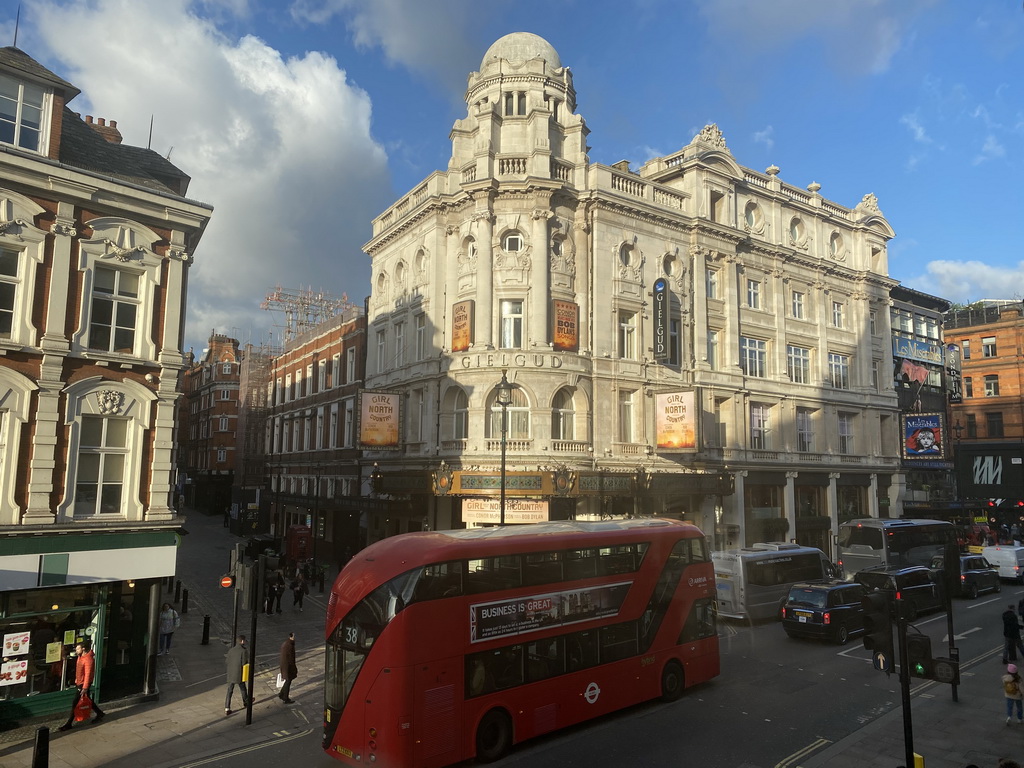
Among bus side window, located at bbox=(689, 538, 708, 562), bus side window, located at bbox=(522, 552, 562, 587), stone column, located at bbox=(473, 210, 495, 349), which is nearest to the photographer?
bus side window, located at bbox=(522, 552, 562, 587)

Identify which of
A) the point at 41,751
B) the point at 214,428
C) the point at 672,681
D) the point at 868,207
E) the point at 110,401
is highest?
the point at 868,207

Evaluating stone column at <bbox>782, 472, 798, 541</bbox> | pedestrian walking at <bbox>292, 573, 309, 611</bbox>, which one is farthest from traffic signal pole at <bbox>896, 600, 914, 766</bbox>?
stone column at <bbox>782, 472, 798, 541</bbox>

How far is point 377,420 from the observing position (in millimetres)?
32938

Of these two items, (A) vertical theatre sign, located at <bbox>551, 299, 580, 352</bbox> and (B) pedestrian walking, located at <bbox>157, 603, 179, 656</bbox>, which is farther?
(A) vertical theatre sign, located at <bbox>551, 299, 580, 352</bbox>

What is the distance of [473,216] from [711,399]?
1535cm

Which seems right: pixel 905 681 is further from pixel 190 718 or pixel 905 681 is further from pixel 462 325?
pixel 462 325

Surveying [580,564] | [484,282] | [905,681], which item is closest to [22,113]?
[580,564]

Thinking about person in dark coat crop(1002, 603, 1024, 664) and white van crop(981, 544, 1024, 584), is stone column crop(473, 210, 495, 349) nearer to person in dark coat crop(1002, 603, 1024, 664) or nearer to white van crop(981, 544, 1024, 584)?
person in dark coat crop(1002, 603, 1024, 664)

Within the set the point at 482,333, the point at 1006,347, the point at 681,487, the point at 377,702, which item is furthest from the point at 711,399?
the point at 1006,347

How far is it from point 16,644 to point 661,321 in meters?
26.5

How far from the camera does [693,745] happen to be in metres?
13.2

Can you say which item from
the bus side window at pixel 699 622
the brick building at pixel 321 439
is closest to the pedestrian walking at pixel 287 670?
the bus side window at pixel 699 622

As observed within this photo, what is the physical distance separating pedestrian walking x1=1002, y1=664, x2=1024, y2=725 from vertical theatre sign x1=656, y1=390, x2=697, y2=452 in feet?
54.3

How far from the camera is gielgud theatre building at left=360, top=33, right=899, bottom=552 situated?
30.0 meters
